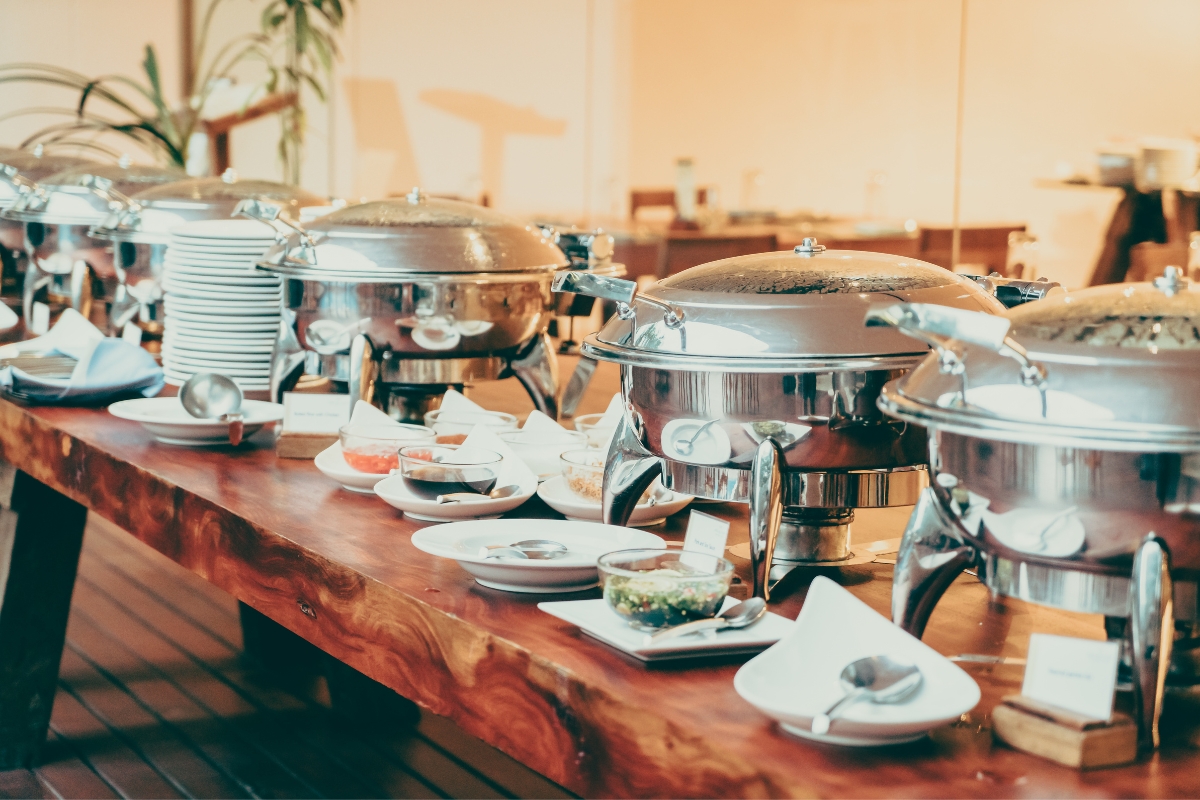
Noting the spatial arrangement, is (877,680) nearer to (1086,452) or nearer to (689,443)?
(1086,452)

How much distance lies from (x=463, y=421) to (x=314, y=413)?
20 cm

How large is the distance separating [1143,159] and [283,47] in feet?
14.2

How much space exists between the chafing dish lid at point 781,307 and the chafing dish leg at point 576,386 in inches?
26.8

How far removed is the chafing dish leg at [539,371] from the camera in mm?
1965

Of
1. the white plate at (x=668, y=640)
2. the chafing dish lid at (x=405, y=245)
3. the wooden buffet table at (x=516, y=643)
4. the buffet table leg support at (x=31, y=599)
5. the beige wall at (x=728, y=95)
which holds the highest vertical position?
the beige wall at (x=728, y=95)

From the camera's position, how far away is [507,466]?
4.95 ft

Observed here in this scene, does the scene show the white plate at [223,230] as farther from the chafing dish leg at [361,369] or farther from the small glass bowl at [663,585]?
the small glass bowl at [663,585]

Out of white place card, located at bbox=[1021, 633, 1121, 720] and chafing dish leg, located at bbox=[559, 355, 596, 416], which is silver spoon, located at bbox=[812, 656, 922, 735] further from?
chafing dish leg, located at bbox=[559, 355, 596, 416]

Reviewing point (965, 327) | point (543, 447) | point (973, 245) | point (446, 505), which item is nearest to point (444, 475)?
point (446, 505)

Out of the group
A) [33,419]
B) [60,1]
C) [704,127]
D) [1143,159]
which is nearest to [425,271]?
[33,419]

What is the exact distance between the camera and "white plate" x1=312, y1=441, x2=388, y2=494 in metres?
1.58

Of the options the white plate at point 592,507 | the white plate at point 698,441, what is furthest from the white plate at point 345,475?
the white plate at point 698,441

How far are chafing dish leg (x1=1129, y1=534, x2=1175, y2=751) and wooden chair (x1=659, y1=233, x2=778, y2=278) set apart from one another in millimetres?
2779

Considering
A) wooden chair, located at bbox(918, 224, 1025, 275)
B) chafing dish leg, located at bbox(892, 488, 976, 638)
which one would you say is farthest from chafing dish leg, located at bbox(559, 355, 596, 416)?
wooden chair, located at bbox(918, 224, 1025, 275)
